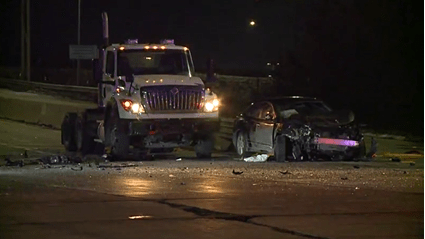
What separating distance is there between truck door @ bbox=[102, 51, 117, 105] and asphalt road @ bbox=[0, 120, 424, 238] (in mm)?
2784

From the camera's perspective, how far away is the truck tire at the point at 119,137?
23.2m

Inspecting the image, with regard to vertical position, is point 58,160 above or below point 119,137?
below

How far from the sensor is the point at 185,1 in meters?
81.6

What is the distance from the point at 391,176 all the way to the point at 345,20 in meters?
34.7

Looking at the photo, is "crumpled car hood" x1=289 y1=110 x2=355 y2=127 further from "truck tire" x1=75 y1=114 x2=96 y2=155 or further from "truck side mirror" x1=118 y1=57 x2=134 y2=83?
"truck tire" x1=75 y1=114 x2=96 y2=155

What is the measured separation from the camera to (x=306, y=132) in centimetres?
2166

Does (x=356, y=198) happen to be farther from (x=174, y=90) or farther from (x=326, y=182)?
(x=174, y=90)

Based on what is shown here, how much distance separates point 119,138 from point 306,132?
4.82 meters

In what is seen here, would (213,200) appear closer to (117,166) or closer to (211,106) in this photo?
(117,166)

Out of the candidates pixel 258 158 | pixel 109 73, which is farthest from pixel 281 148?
pixel 109 73

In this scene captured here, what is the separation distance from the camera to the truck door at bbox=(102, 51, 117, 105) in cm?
2381

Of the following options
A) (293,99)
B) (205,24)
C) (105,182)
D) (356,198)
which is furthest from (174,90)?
(205,24)

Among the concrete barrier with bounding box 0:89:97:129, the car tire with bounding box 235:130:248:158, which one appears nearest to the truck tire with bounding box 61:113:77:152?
the car tire with bounding box 235:130:248:158

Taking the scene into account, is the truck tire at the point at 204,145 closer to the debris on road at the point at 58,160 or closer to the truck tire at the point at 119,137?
the truck tire at the point at 119,137
